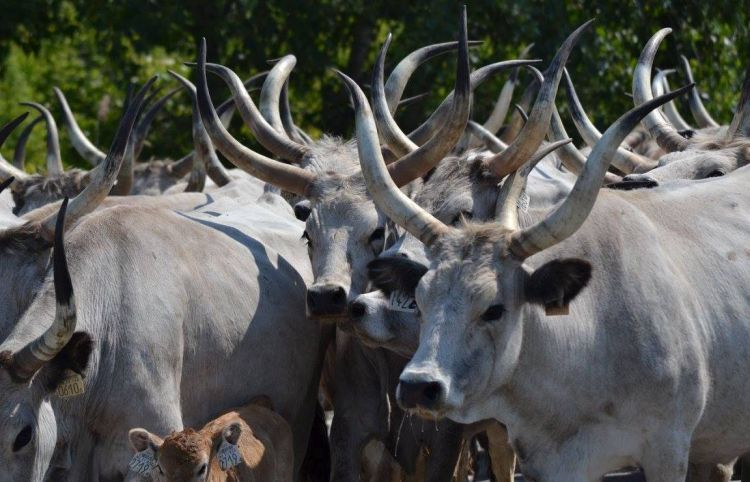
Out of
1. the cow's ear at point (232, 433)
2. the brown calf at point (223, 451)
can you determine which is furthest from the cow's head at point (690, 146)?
the cow's ear at point (232, 433)

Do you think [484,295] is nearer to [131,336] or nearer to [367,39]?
[131,336]

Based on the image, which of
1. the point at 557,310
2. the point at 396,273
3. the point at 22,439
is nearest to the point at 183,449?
the point at 22,439

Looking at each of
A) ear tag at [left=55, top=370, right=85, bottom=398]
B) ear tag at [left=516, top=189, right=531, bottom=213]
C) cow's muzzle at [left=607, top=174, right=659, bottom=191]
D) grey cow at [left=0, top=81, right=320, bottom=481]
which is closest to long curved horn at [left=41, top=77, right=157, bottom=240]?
grey cow at [left=0, top=81, right=320, bottom=481]

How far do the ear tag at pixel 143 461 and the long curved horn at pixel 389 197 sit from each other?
1.62 m

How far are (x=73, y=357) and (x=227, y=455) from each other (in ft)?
2.93

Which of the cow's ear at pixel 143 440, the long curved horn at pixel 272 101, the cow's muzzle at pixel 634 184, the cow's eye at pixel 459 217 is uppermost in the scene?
the long curved horn at pixel 272 101

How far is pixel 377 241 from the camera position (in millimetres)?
7863

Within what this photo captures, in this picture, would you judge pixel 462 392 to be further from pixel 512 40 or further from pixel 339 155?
pixel 512 40

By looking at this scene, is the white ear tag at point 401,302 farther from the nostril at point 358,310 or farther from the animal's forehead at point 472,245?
the animal's forehead at point 472,245

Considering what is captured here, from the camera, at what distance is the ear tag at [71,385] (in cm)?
677

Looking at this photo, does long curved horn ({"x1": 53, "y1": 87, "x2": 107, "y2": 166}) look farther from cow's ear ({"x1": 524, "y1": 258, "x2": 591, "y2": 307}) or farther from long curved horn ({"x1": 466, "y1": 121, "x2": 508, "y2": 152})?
cow's ear ({"x1": 524, "y1": 258, "x2": 591, "y2": 307})

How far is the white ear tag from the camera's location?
6.84m

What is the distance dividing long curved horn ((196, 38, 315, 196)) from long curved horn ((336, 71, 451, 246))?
3.52 ft

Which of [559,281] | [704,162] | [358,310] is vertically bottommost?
[358,310]
